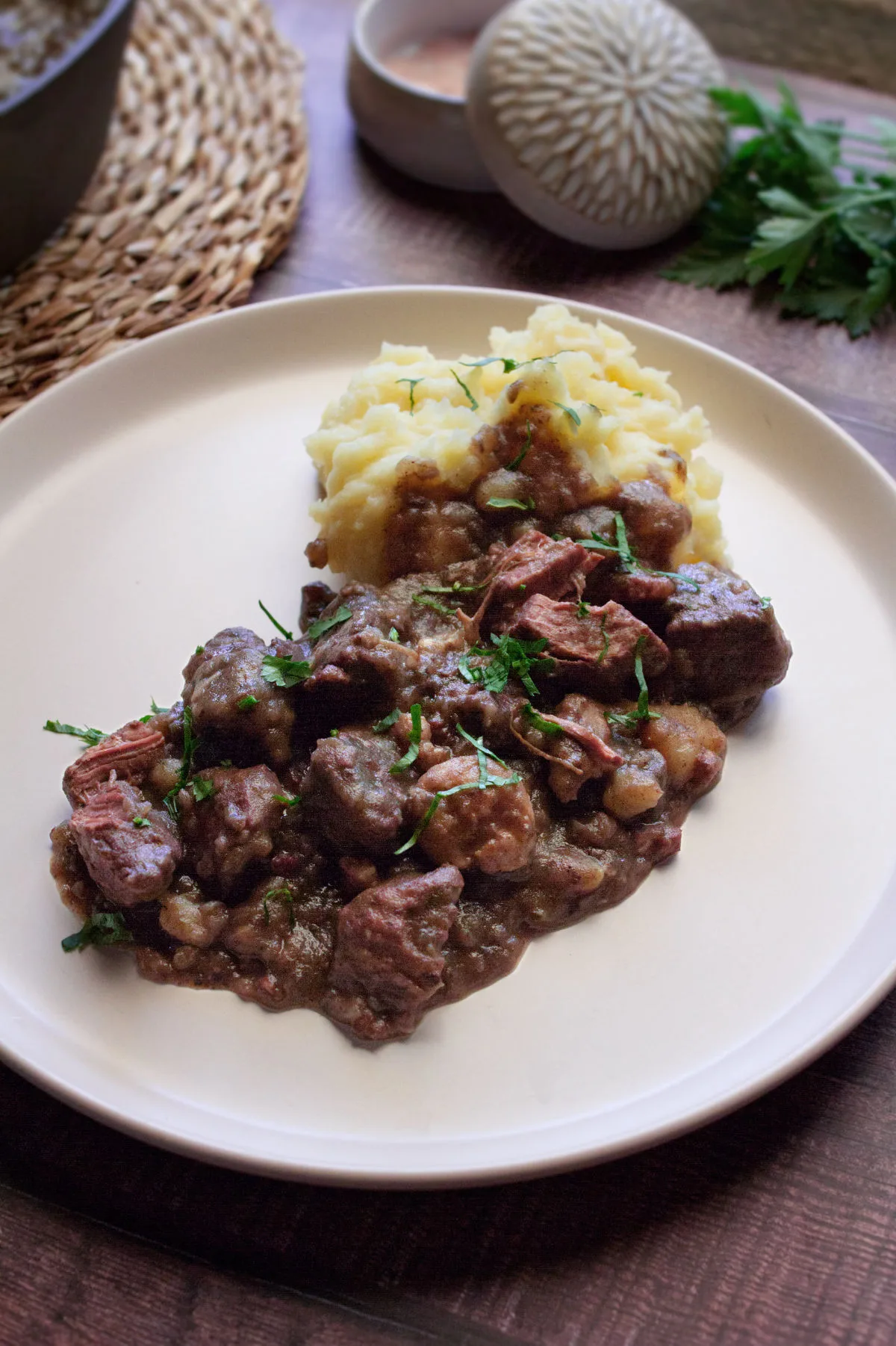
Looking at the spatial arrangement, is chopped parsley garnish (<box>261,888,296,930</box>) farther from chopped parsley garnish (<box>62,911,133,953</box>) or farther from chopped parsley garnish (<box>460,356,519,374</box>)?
chopped parsley garnish (<box>460,356,519,374</box>)

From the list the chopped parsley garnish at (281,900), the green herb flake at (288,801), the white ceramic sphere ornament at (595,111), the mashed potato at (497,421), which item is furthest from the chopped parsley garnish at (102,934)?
the white ceramic sphere ornament at (595,111)

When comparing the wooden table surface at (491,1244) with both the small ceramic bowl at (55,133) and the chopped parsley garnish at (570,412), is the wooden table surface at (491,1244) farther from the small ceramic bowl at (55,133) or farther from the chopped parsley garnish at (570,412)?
the small ceramic bowl at (55,133)

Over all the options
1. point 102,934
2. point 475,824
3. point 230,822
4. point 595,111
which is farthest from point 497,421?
point 595,111

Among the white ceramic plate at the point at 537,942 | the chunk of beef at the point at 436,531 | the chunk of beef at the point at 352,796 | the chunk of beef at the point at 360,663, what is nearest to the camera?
the white ceramic plate at the point at 537,942

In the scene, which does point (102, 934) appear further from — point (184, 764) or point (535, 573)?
point (535, 573)

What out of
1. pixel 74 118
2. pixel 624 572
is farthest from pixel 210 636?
pixel 74 118

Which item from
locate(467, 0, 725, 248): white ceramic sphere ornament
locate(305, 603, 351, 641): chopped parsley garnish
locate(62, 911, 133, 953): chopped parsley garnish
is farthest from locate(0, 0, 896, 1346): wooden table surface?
locate(467, 0, 725, 248): white ceramic sphere ornament
